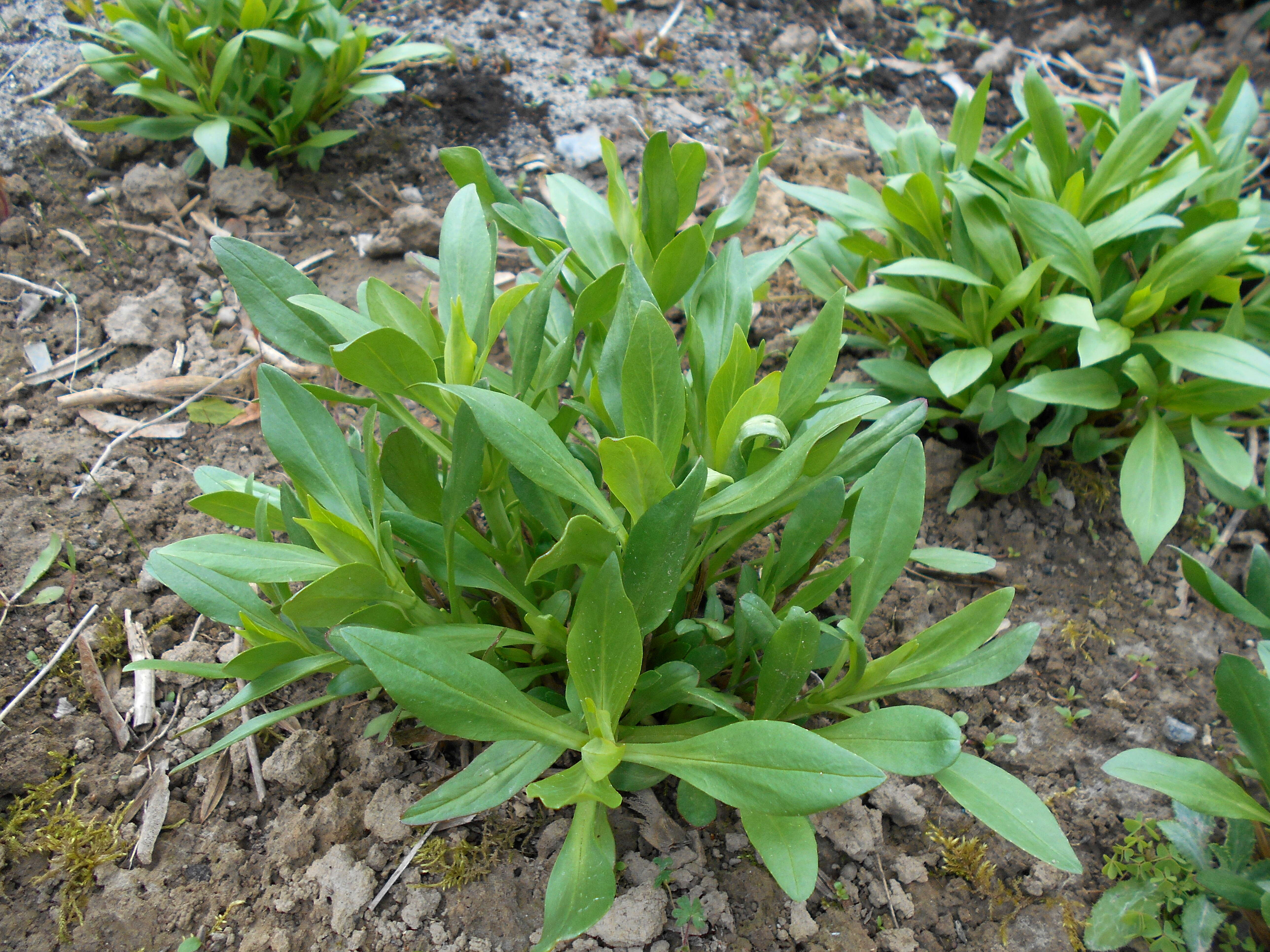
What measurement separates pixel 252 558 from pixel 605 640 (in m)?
0.60

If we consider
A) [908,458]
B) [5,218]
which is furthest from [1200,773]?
[5,218]

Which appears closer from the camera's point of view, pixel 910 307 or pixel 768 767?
pixel 768 767

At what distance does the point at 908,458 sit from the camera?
1438 mm

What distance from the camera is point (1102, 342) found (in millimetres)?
1872

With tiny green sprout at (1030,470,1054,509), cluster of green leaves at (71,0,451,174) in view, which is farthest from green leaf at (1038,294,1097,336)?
cluster of green leaves at (71,0,451,174)

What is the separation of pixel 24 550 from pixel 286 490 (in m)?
1.01

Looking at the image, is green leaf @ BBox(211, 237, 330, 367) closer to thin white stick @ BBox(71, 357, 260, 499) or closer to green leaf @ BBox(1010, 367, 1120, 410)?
thin white stick @ BBox(71, 357, 260, 499)

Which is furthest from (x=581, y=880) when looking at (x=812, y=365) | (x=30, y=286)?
(x=30, y=286)

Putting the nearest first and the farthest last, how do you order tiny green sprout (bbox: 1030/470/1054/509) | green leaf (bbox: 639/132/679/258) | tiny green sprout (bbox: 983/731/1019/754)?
green leaf (bbox: 639/132/679/258) → tiny green sprout (bbox: 983/731/1019/754) → tiny green sprout (bbox: 1030/470/1054/509)

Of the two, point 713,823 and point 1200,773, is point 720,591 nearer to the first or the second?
point 713,823

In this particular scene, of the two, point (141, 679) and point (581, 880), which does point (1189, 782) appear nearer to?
point (581, 880)

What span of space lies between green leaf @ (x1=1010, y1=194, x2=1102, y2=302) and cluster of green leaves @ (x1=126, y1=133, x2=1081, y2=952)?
78 centimetres

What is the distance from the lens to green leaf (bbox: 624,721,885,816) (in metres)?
1.03

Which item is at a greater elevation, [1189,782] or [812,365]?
[812,365]
